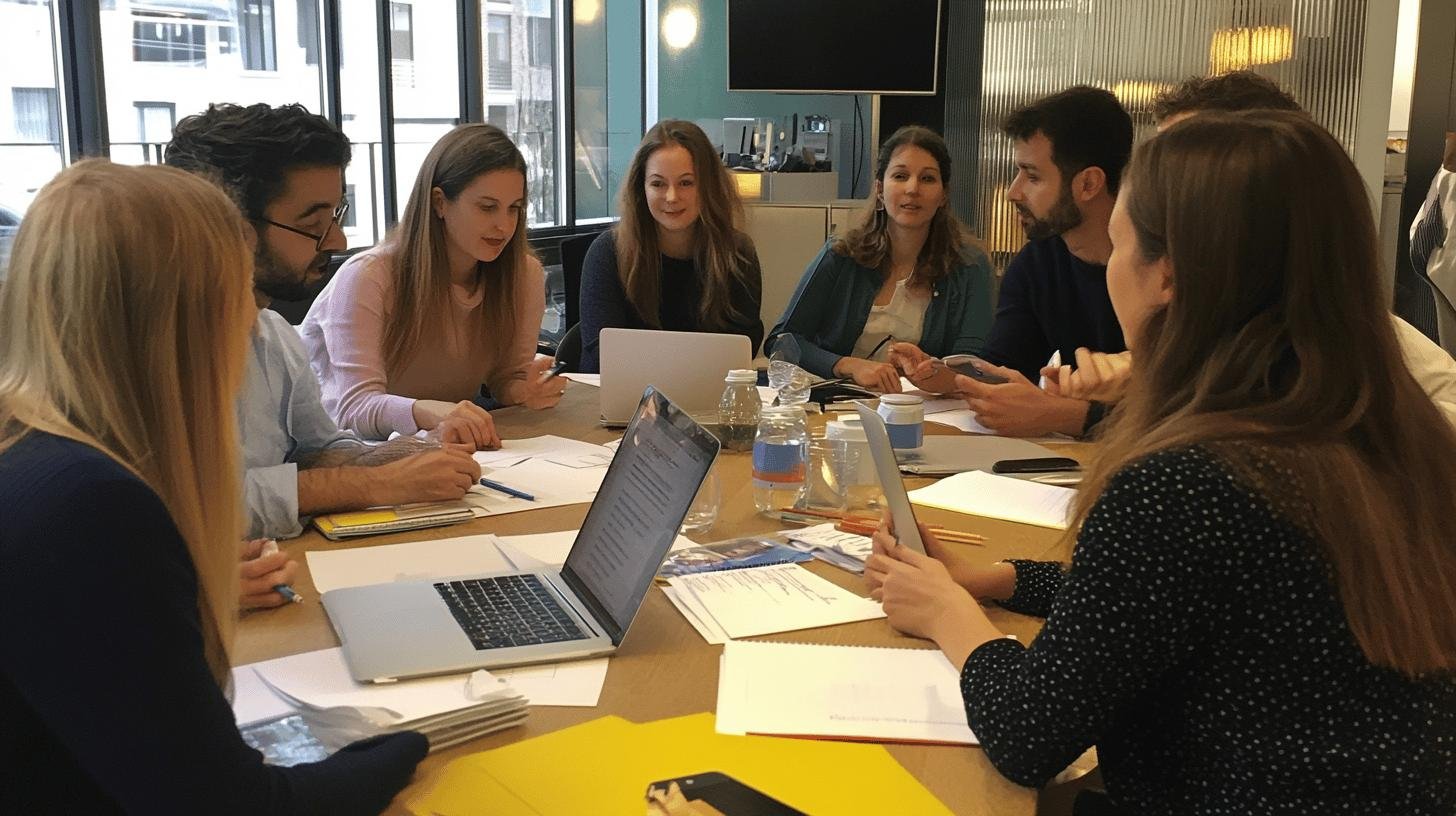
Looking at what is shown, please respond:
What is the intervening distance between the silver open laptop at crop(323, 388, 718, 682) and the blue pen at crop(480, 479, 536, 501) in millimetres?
432

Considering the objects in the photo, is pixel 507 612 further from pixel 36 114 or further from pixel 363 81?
pixel 363 81

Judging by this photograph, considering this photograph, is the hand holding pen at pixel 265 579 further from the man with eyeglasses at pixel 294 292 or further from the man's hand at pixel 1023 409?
the man's hand at pixel 1023 409

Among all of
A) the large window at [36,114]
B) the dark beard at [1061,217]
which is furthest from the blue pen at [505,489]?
the large window at [36,114]

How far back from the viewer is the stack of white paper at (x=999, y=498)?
2086 mm

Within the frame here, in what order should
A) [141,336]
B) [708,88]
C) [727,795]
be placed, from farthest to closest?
[708,88] < [727,795] < [141,336]

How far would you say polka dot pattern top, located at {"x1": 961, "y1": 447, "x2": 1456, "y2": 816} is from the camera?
1084mm

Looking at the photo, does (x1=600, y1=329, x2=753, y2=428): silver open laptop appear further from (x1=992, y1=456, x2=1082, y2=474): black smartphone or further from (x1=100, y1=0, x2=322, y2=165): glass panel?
(x1=100, y1=0, x2=322, y2=165): glass panel

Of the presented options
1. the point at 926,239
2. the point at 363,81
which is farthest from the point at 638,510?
the point at 363,81

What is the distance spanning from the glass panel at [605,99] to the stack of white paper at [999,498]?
456 centimetres

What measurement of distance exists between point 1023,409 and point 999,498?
20.3 inches

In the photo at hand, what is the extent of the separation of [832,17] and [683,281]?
2.40 metres

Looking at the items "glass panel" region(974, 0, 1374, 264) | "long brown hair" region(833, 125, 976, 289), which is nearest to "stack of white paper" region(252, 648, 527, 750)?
"long brown hair" region(833, 125, 976, 289)

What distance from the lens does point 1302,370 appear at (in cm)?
115

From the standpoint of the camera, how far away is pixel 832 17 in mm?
5625
